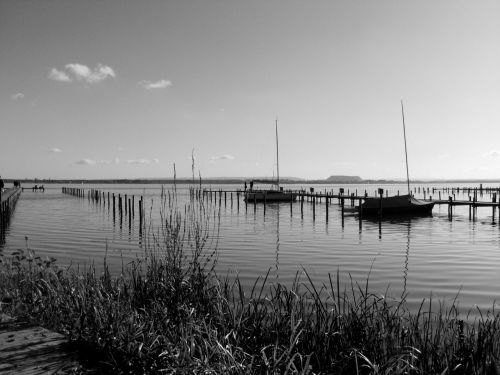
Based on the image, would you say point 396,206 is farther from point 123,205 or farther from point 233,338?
point 123,205

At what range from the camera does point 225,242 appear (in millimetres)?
21188

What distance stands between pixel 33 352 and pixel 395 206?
33.8m

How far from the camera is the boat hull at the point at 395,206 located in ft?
117

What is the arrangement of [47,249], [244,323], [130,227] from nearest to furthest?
[244,323]
[47,249]
[130,227]

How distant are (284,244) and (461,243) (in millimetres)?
8479

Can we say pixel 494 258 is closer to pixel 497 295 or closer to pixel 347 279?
pixel 497 295

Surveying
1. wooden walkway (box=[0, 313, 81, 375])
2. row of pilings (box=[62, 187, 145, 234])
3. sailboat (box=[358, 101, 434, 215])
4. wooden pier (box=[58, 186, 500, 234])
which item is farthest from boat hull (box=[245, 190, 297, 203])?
wooden walkway (box=[0, 313, 81, 375])

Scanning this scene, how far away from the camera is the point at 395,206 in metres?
35.8

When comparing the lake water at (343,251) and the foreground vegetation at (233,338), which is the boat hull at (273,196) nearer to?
the lake water at (343,251)

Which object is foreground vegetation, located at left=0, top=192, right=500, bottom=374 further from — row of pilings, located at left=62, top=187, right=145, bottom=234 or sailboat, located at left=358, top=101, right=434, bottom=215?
sailboat, located at left=358, top=101, right=434, bottom=215

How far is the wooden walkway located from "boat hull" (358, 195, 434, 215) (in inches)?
1241

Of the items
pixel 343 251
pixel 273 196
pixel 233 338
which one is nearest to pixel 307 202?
pixel 273 196

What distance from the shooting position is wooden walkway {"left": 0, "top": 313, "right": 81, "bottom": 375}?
186 inches

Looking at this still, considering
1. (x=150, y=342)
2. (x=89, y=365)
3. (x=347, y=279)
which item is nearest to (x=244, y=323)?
(x=150, y=342)
